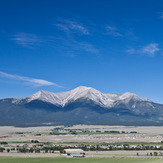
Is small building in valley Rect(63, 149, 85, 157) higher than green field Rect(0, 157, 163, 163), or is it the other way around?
small building in valley Rect(63, 149, 85, 157)

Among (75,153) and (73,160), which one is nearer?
(73,160)

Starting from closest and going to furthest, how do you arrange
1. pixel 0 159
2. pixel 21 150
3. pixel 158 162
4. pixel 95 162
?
pixel 158 162, pixel 95 162, pixel 0 159, pixel 21 150

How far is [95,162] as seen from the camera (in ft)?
301

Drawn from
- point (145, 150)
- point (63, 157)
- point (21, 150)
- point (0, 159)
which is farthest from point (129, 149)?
point (0, 159)

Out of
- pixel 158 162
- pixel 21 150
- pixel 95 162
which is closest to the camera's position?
pixel 158 162

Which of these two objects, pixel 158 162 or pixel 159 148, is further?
pixel 159 148

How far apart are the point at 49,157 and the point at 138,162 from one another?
92.8ft

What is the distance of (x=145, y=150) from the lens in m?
122

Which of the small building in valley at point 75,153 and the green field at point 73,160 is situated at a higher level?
the small building in valley at point 75,153

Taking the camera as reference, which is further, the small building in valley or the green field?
the small building in valley

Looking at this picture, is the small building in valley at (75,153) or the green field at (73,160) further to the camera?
the small building in valley at (75,153)

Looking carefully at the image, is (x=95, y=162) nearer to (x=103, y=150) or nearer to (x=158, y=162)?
(x=158, y=162)

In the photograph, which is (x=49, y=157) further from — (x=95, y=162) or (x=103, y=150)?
(x=103, y=150)

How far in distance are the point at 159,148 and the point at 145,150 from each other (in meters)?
7.60
